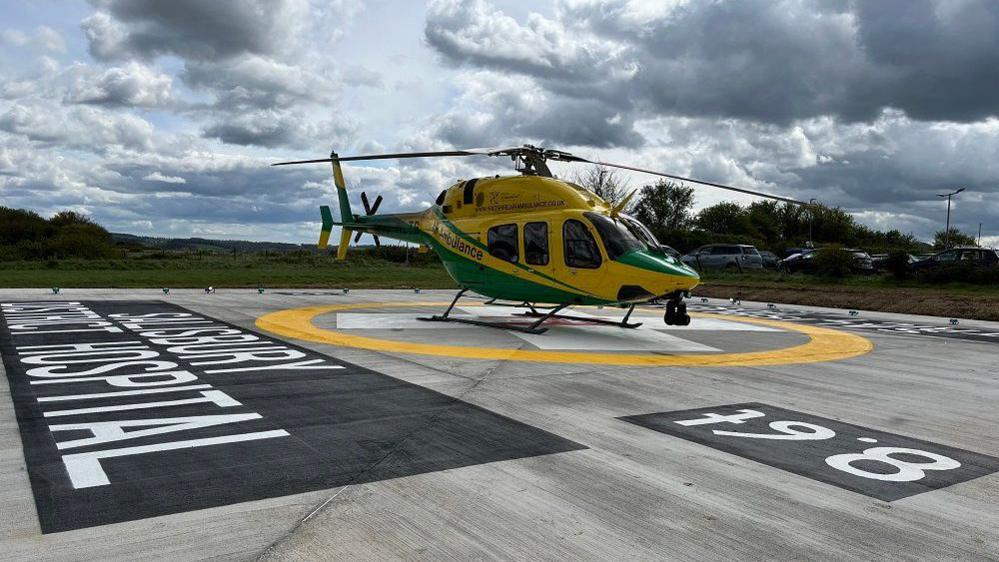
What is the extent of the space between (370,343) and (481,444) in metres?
A: 5.47

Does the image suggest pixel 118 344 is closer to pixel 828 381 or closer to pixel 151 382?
pixel 151 382

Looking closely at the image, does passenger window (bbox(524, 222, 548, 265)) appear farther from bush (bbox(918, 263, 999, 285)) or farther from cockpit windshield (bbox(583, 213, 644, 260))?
bush (bbox(918, 263, 999, 285))

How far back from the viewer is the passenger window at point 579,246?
36.5 feet

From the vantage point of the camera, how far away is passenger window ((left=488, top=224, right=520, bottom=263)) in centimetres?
1230

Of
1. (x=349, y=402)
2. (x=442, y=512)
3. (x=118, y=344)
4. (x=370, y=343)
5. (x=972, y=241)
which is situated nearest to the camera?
(x=442, y=512)

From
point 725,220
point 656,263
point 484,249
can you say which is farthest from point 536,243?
point 725,220

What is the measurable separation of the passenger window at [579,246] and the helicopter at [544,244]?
0.02 meters

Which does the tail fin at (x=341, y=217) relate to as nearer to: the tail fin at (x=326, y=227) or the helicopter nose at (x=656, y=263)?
the tail fin at (x=326, y=227)

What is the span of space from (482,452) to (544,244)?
24.5 feet

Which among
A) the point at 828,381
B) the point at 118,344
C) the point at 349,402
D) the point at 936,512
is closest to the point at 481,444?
the point at 349,402

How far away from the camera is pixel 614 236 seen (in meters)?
11.0

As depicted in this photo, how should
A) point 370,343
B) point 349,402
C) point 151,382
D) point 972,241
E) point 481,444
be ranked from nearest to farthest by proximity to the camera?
point 481,444, point 349,402, point 151,382, point 370,343, point 972,241

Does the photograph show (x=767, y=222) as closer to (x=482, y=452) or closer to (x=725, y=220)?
(x=725, y=220)

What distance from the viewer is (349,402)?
239 inches
